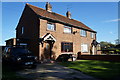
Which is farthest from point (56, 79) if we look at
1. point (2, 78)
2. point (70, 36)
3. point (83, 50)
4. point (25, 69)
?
point (83, 50)

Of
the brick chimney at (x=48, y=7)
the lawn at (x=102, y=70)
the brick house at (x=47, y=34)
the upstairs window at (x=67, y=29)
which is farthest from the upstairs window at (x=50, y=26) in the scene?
the lawn at (x=102, y=70)

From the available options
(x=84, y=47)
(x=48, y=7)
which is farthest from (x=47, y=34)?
(x=84, y=47)

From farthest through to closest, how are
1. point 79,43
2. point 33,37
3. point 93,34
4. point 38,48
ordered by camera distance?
point 93,34 → point 79,43 → point 33,37 → point 38,48

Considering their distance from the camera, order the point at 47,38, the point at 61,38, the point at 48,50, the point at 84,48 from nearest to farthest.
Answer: the point at 47,38, the point at 48,50, the point at 61,38, the point at 84,48

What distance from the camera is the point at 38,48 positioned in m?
15.0

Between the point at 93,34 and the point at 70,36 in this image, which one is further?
the point at 93,34

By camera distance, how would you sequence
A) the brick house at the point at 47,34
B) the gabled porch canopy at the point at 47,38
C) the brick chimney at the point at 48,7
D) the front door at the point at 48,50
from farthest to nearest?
1. the brick chimney at the point at 48,7
2. the front door at the point at 48,50
3. the brick house at the point at 47,34
4. the gabled porch canopy at the point at 47,38

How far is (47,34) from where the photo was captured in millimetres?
15500

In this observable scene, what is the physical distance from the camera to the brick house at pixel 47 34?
15.5m

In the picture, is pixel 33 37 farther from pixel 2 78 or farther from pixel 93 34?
pixel 93 34

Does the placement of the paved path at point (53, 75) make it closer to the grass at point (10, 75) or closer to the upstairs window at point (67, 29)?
the grass at point (10, 75)

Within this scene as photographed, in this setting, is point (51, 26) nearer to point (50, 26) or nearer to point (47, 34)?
point (50, 26)

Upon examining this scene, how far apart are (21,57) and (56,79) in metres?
3.98

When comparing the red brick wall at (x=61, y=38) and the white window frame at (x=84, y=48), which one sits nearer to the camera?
the red brick wall at (x=61, y=38)
